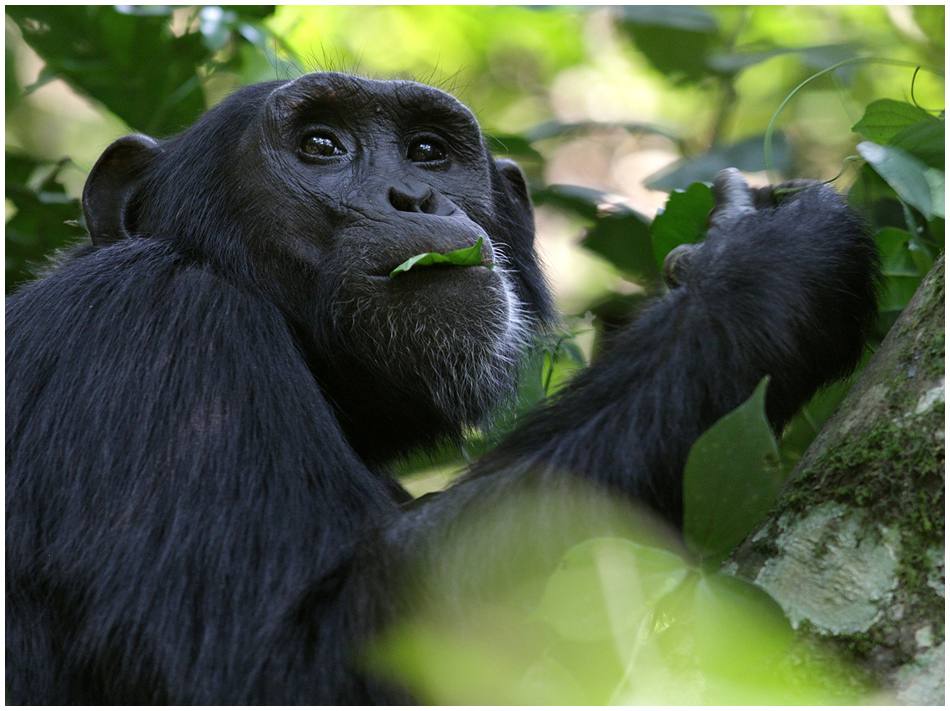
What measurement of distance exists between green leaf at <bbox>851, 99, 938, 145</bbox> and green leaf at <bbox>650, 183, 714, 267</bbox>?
1.50 ft

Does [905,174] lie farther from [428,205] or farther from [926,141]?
[428,205]

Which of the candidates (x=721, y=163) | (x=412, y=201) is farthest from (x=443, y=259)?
(x=721, y=163)

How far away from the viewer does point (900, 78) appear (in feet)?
21.9

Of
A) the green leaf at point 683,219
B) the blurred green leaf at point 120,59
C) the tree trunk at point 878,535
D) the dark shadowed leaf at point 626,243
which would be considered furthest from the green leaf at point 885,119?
the blurred green leaf at point 120,59

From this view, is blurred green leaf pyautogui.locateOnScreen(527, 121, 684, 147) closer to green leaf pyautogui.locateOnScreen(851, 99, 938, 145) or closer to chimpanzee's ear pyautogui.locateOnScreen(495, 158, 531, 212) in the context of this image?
chimpanzee's ear pyautogui.locateOnScreen(495, 158, 531, 212)

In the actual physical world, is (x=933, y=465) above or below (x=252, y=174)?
below

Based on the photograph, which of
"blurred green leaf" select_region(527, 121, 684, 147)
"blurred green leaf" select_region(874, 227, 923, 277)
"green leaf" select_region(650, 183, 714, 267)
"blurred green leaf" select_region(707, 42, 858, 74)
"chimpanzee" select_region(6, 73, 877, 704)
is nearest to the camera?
"chimpanzee" select_region(6, 73, 877, 704)

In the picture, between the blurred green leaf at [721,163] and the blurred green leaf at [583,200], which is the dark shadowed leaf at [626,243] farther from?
the blurred green leaf at [721,163]

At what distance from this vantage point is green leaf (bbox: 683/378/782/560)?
1.80 m

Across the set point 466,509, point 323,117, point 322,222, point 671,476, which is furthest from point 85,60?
point 671,476

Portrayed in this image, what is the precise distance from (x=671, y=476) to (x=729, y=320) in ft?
1.27

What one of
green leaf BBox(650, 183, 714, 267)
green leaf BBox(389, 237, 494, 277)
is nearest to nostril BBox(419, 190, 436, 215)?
green leaf BBox(389, 237, 494, 277)

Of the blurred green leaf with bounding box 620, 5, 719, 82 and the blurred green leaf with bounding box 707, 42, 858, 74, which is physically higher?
the blurred green leaf with bounding box 620, 5, 719, 82

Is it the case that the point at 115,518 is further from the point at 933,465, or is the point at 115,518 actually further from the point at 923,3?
the point at 923,3
